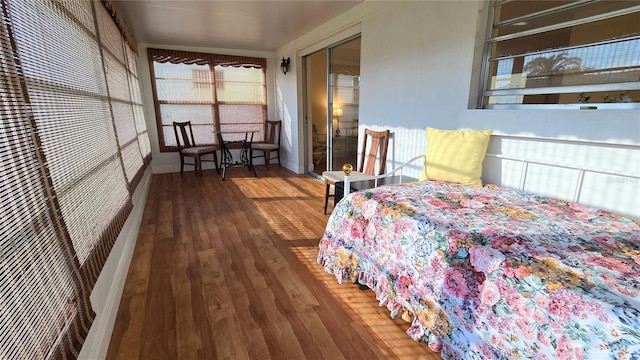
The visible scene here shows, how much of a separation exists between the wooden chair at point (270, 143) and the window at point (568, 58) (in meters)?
4.01

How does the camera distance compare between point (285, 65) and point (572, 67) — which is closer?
point (572, 67)

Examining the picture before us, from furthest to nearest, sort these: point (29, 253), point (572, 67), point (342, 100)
Result: point (342, 100) < point (572, 67) < point (29, 253)

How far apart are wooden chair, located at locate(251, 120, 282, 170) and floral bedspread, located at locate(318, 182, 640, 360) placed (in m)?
3.83

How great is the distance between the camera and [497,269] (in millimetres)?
1095

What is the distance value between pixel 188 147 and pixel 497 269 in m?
5.31

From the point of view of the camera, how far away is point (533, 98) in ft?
7.50

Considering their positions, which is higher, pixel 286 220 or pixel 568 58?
pixel 568 58

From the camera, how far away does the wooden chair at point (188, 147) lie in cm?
506

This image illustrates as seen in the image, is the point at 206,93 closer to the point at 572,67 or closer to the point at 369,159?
the point at 369,159

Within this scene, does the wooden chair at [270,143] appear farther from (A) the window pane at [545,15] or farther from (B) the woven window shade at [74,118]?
(A) the window pane at [545,15]

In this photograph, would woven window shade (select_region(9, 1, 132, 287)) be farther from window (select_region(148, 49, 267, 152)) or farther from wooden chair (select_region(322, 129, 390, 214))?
window (select_region(148, 49, 267, 152))

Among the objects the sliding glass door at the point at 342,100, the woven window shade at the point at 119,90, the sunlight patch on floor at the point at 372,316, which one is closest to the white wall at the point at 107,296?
the woven window shade at the point at 119,90

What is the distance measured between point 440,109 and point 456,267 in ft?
5.33

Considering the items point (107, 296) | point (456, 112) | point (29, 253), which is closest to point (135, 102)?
point (107, 296)
